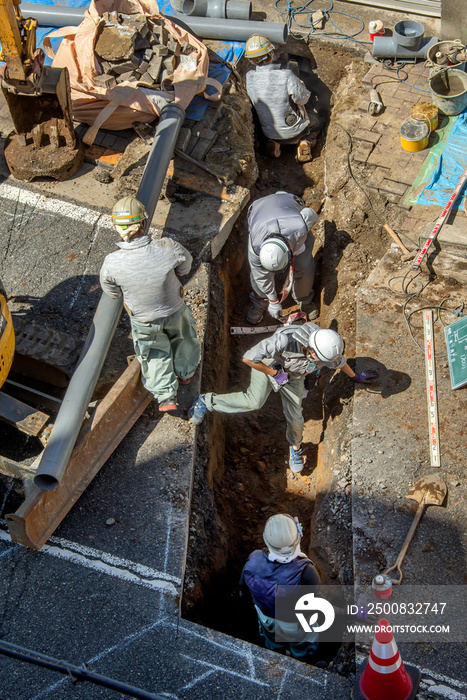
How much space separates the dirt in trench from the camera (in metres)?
5.04

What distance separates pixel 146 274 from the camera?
479 cm

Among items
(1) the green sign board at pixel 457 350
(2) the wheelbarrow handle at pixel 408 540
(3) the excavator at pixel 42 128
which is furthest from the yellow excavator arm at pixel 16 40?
(2) the wheelbarrow handle at pixel 408 540

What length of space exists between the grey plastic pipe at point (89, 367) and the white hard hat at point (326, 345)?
176 cm

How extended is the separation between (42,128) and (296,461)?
4790 mm

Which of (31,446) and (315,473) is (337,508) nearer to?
(315,473)

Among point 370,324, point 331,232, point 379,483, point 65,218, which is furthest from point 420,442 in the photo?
point 65,218

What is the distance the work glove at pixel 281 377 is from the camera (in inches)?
212

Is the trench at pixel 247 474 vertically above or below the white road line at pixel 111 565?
below

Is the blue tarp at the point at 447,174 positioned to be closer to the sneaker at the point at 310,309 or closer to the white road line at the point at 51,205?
the sneaker at the point at 310,309

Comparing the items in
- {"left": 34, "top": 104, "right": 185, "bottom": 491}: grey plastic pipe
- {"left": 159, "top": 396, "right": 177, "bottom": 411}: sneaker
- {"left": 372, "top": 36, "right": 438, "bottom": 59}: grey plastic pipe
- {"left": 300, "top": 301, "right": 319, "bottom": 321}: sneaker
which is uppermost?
{"left": 372, "top": 36, "right": 438, "bottom": 59}: grey plastic pipe

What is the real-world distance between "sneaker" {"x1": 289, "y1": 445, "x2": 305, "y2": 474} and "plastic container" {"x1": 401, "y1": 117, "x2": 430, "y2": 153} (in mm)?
4063

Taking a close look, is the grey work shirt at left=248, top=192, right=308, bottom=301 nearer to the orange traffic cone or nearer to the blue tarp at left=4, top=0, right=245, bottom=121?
the blue tarp at left=4, top=0, right=245, bottom=121

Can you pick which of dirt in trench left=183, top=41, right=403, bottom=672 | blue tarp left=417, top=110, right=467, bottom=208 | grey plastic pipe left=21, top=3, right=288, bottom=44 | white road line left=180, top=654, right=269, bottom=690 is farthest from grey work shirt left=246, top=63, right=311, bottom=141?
white road line left=180, top=654, right=269, bottom=690

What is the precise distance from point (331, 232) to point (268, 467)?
117 inches
